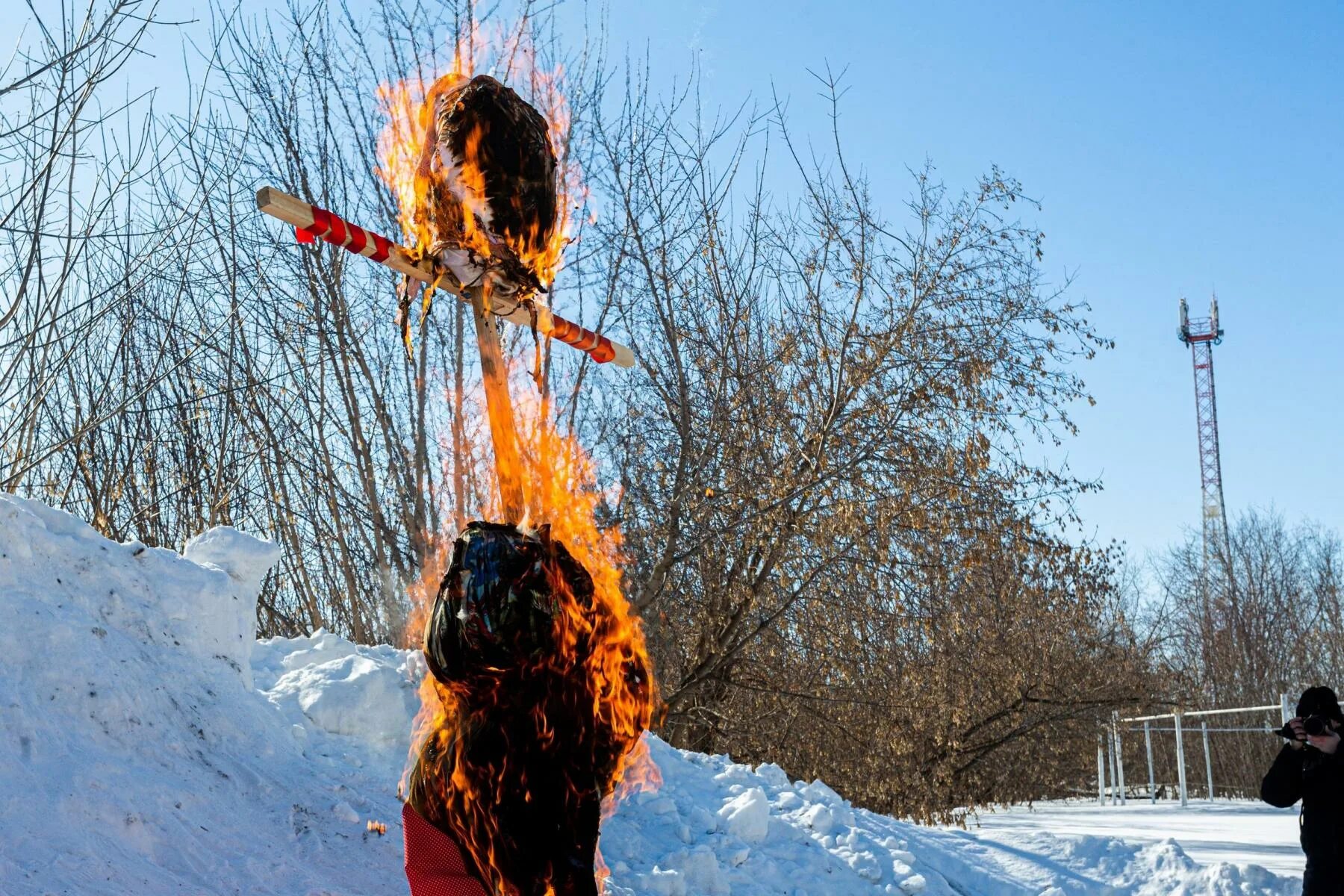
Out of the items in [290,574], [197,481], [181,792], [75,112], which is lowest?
[181,792]

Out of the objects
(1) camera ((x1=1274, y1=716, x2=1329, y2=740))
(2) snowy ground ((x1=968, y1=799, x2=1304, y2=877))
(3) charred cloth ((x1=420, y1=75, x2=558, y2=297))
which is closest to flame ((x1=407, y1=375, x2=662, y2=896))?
(3) charred cloth ((x1=420, y1=75, x2=558, y2=297))

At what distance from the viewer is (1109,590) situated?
11.4 meters

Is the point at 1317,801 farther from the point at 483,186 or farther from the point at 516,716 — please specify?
the point at 483,186

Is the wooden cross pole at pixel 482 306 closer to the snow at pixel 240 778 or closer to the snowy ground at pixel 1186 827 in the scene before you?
the snow at pixel 240 778

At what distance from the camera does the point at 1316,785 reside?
5.36 metres

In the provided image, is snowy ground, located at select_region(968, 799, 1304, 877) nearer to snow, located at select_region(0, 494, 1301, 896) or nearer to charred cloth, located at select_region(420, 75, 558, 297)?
snow, located at select_region(0, 494, 1301, 896)

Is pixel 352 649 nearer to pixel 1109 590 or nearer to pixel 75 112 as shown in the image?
pixel 75 112

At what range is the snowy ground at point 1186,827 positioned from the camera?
8706 mm

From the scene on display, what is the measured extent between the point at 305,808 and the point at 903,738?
8.27m

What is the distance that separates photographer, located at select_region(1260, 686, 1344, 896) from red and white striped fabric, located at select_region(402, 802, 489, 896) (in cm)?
465

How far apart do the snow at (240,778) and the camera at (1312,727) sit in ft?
5.96

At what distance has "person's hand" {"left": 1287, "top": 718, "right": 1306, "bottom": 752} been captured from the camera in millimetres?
5406

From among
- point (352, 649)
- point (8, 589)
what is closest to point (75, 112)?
point (8, 589)

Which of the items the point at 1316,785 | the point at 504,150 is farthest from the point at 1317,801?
the point at 504,150
